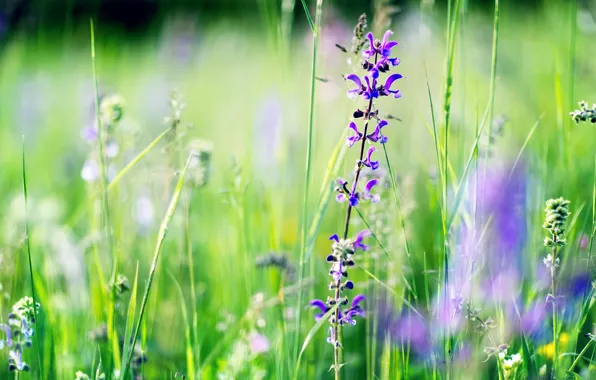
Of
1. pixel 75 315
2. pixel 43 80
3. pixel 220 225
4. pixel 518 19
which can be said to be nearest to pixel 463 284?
pixel 75 315

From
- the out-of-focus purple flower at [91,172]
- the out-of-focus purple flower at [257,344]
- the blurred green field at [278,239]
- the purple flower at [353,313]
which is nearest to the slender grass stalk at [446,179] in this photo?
the blurred green field at [278,239]

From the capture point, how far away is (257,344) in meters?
1.53

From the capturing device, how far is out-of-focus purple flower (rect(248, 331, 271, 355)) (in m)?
1.52

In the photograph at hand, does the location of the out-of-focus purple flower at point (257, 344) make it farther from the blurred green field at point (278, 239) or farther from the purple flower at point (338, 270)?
the purple flower at point (338, 270)

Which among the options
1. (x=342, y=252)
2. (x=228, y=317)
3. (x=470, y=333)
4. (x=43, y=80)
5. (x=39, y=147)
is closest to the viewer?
(x=342, y=252)

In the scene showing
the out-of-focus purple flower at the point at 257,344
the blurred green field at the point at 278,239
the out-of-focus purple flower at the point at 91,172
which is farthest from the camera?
the out-of-focus purple flower at the point at 91,172

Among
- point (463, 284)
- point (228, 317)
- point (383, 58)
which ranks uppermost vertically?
point (383, 58)

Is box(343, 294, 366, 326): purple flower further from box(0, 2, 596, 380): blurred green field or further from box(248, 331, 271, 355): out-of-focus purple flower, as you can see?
box(248, 331, 271, 355): out-of-focus purple flower

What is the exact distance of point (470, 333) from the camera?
1427 mm

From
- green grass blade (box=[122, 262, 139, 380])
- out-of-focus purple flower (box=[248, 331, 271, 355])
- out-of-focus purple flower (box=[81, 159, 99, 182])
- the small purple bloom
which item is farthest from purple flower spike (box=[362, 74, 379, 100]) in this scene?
out-of-focus purple flower (box=[81, 159, 99, 182])

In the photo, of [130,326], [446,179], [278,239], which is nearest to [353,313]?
[446,179]

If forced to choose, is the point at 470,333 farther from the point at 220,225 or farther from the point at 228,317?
the point at 220,225

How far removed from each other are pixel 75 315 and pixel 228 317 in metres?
0.55

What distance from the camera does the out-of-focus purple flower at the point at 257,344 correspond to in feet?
4.98
